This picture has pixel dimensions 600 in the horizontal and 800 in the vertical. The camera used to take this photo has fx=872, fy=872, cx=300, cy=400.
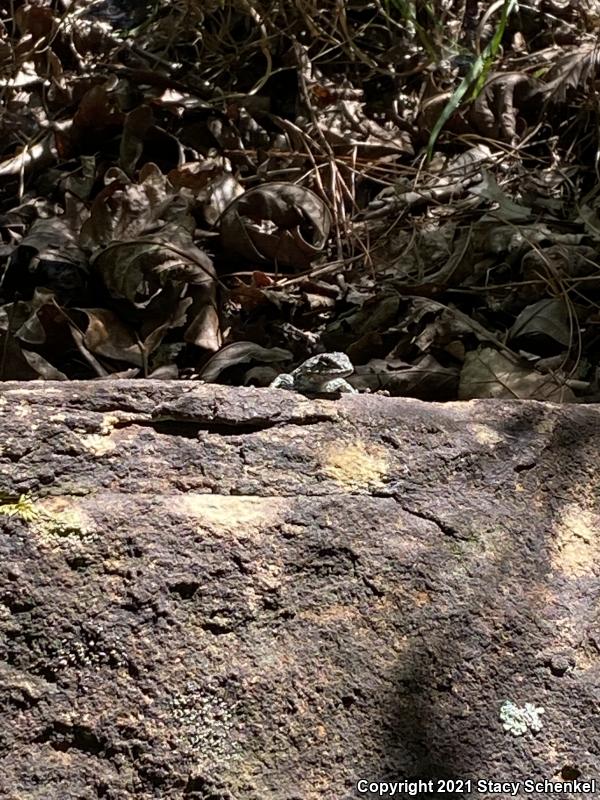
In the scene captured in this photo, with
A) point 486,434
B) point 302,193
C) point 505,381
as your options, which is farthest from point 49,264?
point 486,434

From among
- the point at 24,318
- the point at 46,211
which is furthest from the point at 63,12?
the point at 24,318

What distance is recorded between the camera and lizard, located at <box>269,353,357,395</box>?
5.50 ft

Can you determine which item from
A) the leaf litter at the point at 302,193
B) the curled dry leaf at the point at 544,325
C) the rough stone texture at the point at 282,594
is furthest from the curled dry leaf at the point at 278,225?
the rough stone texture at the point at 282,594

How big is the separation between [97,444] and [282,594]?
0.41 meters

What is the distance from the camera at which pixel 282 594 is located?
128 cm

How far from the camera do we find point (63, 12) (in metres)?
3.46

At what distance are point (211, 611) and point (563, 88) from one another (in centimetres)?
250

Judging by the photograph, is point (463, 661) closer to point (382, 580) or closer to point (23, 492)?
point (382, 580)

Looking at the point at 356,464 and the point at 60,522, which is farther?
the point at 356,464

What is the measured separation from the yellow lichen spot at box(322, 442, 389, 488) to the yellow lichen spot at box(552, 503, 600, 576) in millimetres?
307

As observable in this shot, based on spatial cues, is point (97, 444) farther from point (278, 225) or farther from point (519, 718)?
point (278, 225)

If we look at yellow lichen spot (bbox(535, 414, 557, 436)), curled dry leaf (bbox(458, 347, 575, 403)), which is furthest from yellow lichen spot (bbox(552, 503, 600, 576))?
curled dry leaf (bbox(458, 347, 575, 403))

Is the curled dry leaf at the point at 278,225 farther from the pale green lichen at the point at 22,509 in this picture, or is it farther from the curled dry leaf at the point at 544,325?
the pale green lichen at the point at 22,509

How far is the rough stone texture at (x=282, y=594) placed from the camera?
44.9 inches
